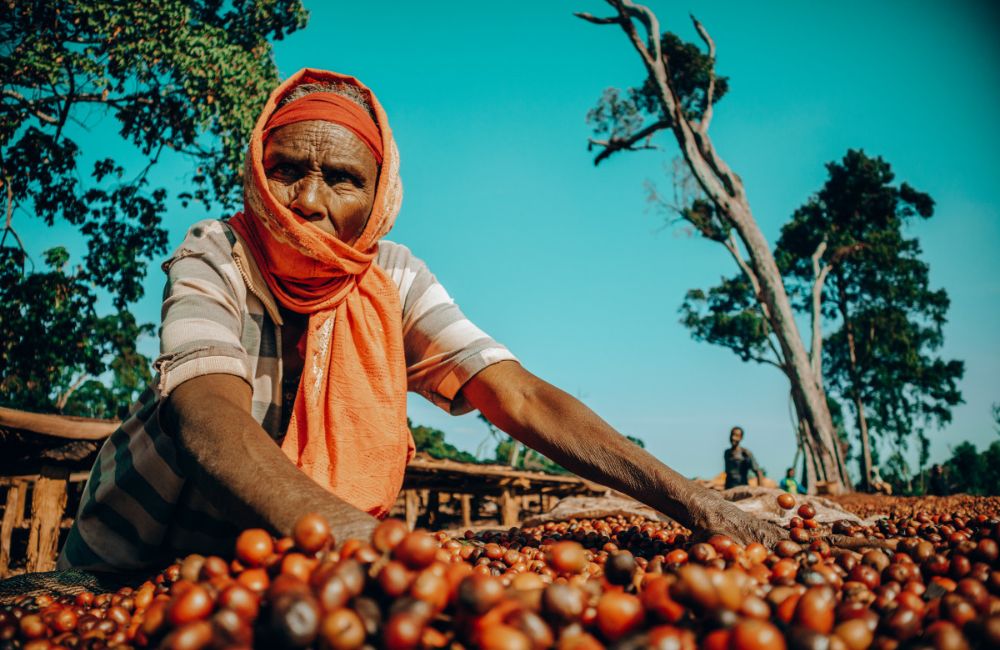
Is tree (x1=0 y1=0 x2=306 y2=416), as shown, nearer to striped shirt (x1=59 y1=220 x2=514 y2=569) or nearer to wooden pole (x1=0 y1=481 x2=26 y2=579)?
wooden pole (x1=0 y1=481 x2=26 y2=579)

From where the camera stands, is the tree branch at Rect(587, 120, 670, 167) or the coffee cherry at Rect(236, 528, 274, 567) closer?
the coffee cherry at Rect(236, 528, 274, 567)

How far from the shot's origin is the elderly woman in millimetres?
2225

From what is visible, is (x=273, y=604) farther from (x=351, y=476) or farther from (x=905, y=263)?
(x=905, y=263)

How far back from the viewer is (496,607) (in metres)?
0.97

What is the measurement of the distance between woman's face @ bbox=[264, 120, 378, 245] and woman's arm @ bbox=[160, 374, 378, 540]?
3.03 ft

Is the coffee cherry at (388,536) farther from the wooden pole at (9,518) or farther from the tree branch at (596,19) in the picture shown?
the tree branch at (596,19)

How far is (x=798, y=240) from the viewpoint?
79.4 ft

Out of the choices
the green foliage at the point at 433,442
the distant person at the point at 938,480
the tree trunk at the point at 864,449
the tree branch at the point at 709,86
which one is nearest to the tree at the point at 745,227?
the tree branch at the point at 709,86

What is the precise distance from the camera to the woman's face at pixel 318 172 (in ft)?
8.25

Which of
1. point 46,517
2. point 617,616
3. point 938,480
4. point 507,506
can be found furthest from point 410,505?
point 938,480

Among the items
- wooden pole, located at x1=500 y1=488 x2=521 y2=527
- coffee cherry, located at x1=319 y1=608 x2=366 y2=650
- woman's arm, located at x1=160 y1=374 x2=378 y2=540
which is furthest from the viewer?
wooden pole, located at x1=500 y1=488 x2=521 y2=527

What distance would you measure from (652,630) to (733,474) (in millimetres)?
14374

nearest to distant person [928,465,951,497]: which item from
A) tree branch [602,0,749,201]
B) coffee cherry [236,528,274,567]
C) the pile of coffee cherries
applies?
tree branch [602,0,749,201]

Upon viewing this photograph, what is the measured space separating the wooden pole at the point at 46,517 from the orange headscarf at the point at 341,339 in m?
5.71
